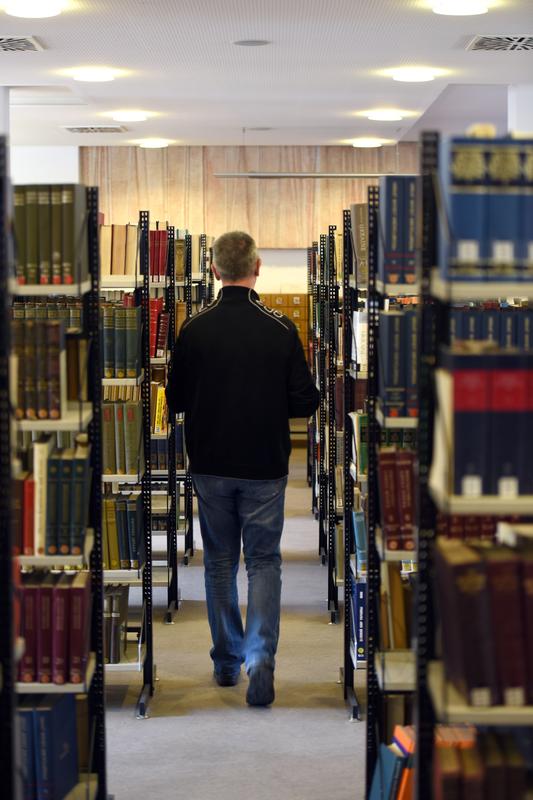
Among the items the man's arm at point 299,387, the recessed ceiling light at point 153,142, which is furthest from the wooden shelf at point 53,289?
the recessed ceiling light at point 153,142

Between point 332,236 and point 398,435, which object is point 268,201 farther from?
point 398,435

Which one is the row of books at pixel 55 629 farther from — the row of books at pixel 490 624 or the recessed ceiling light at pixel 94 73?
the recessed ceiling light at pixel 94 73

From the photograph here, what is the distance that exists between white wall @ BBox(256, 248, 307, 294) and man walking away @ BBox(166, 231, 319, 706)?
27.4 ft

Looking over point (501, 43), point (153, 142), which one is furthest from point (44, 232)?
point (153, 142)

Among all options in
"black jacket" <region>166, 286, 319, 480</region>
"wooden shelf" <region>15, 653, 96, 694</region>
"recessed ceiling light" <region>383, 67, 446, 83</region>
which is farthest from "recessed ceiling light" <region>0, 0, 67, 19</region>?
"wooden shelf" <region>15, 653, 96, 694</region>

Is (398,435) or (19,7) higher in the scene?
(19,7)

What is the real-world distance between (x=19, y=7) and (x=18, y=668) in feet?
12.7

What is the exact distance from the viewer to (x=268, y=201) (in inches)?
496

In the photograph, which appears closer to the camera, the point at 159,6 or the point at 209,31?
the point at 159,6

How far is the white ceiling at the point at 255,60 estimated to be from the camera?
5852 millimetres

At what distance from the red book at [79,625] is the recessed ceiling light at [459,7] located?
3814 mm

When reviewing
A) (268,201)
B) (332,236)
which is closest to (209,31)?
(332,236)

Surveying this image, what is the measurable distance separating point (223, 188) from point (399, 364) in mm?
9505

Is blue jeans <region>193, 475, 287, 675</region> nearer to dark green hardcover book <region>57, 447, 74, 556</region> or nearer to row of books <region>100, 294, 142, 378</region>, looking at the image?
row of books <region>100, 294, 142, 378</region>
